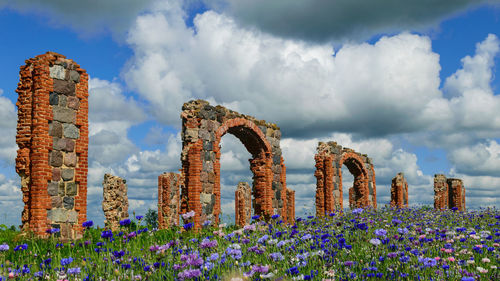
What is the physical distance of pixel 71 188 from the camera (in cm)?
1317

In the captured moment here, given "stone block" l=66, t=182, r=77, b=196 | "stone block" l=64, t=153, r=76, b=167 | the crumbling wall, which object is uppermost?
"stone block" l=64, t=153, r=76, b=167

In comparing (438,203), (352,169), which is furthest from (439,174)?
(352,169)

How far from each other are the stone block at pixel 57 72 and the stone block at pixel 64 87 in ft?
0.42

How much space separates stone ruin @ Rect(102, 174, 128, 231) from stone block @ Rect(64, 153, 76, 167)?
13575 millimetres

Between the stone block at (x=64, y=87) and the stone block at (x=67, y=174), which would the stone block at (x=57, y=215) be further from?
the stone block at (x=64, y=87)

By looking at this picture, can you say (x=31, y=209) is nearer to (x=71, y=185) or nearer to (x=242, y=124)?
(x=71, y=185)

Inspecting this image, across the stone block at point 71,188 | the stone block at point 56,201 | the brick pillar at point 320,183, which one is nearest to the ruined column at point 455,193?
the brick pillar at point 320,183

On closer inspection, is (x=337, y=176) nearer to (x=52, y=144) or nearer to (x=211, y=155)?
(x=211, y=155)

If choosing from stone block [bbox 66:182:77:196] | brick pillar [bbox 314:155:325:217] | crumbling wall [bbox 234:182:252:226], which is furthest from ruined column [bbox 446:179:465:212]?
stone block [bbox 66:182:77:196]

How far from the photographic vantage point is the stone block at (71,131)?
43.2ft

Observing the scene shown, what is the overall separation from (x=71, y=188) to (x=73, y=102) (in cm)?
256

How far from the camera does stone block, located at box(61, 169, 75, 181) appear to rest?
42.7 ft

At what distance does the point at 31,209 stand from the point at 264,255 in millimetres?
9293

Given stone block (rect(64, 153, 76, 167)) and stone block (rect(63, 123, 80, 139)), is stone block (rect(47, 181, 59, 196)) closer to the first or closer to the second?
stone block (rect(64, 153, 76, 167))
